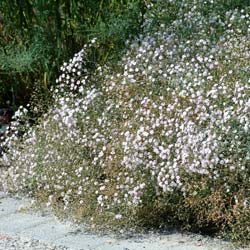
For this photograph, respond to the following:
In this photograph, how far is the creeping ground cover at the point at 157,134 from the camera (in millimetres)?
4914

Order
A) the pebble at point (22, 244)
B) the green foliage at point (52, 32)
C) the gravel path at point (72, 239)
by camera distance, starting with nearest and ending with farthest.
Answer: the gravel path at point (72, 239), the pebble at point (22, 244), the green foliage at point (52, 32)

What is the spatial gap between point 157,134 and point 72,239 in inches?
34.7

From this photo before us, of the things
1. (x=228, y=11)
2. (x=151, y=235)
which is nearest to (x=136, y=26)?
(x=228, y=11)

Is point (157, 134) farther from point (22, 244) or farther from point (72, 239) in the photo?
point (22, 244)

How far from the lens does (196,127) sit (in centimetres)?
513

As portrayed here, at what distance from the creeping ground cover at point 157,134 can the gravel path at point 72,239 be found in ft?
0.35

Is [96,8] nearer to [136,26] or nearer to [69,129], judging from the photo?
[136,26]

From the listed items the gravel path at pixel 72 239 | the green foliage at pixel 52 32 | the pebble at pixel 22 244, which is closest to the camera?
the gravel path at pixel 72 239

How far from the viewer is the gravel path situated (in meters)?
4.85

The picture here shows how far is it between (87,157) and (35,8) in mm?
2281

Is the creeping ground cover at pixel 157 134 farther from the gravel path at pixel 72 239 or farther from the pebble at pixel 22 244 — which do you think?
the pebble at pixel 22 244

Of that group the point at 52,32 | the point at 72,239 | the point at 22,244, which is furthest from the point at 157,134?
the point at 52,32

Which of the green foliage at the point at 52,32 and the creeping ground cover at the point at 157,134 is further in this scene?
the green foliage at the point at 52,32

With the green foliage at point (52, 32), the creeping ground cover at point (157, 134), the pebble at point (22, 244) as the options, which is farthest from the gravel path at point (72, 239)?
the green foliage at point (52, 32)
